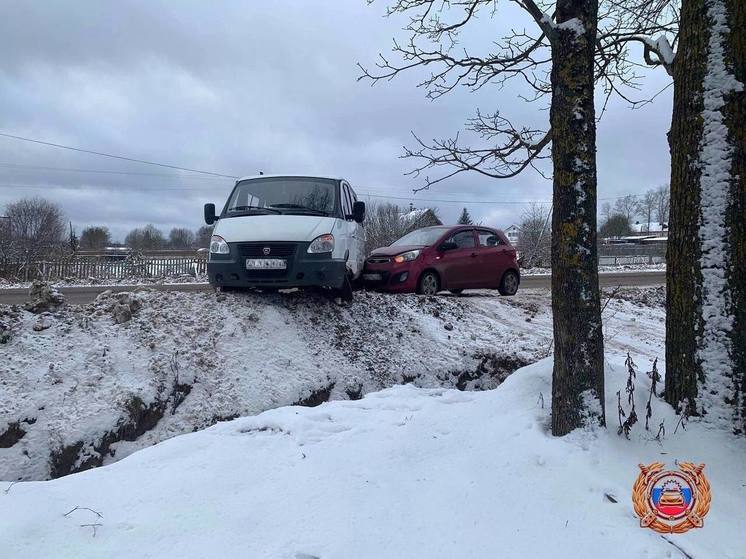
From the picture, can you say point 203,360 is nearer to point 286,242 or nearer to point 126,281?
point 286,242

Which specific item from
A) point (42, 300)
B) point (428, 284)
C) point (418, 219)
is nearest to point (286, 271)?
point (42, 300)

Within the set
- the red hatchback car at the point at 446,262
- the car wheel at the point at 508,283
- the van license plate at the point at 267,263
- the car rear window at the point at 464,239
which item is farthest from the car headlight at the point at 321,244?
the car wheel at the point at 508,283

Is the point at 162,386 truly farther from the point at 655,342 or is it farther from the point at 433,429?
A: the point at 655,342

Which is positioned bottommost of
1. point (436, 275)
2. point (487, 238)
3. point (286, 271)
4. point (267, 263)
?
point (436, 275)

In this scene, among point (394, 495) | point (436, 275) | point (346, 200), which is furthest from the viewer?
point (436, 275)

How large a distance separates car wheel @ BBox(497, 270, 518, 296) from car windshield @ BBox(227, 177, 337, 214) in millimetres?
4981

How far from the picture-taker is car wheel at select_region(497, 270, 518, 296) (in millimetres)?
11688

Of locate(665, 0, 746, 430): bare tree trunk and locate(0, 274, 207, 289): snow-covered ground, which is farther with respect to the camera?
locate(0, 274, 207, 289): snow-covered ground

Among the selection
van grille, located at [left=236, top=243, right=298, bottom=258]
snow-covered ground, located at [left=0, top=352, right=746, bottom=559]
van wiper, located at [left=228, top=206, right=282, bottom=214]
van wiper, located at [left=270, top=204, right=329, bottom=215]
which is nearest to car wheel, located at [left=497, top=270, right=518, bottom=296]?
van wiper, located at [left=270, top=204, right=329, bottom=215]

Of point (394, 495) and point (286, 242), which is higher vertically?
point (286, 242)

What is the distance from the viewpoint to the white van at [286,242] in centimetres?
721

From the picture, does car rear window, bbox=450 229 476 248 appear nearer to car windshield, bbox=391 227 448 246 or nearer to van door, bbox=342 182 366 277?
car windshield, bbox=391 227 448 246

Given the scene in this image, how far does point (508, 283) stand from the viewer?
11.8 meters

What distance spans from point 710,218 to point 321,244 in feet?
15.3
